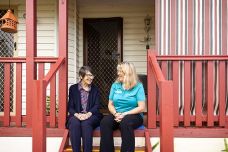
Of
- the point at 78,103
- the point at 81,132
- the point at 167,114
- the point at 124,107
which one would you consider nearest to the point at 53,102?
the point at 78,103

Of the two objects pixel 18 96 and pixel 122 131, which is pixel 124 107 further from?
pixel 18 96

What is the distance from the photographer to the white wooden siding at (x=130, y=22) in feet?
23.2

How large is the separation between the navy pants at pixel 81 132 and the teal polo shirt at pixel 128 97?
1.21ft

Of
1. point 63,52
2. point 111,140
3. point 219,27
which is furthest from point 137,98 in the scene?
point 219,27

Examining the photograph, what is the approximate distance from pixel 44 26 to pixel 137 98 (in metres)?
3.31

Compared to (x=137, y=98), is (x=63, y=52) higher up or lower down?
higher up

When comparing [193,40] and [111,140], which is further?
[193,40]

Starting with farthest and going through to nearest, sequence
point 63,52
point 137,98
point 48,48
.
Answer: point 48,48
point 63,52
point 137,98

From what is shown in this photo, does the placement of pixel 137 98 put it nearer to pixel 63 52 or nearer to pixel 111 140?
pixel 111 140

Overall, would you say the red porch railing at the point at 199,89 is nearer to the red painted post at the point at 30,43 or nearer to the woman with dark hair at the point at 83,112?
the woman with dark hair at the point at 83,112

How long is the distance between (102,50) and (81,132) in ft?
11.1

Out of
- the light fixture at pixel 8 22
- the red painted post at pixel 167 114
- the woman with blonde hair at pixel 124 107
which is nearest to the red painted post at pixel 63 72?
the woman with blonde hair at pixel 124 107

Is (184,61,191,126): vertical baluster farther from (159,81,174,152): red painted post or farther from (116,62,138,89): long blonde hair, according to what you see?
(159,81,174,152): red painted post

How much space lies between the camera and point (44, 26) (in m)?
6.74
